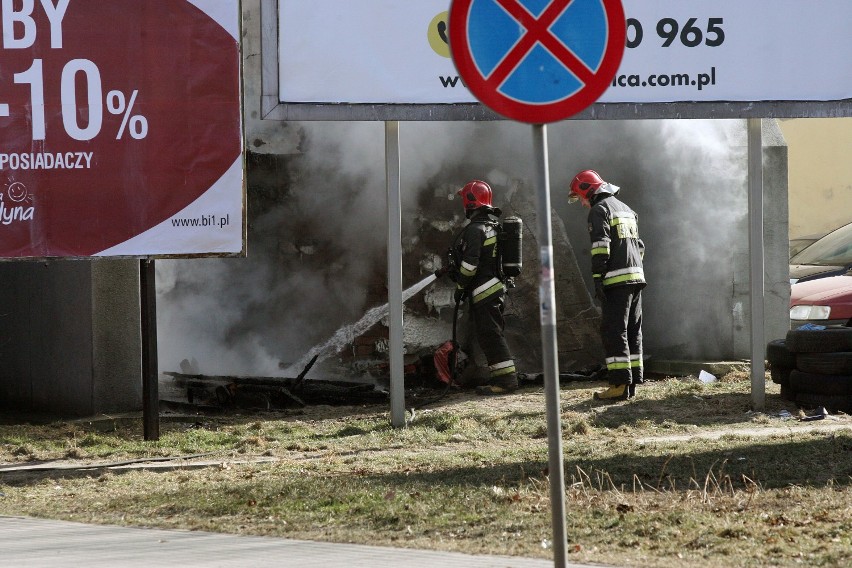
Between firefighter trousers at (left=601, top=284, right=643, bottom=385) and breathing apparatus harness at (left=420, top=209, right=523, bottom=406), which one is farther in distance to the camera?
breathing apparatus harness at (left=420, top=209, right=523, bottom=406)

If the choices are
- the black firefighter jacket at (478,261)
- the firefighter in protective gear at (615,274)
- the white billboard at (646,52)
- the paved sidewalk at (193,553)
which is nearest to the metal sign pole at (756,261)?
the white billboard at (646,52)

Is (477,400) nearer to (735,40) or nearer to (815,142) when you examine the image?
(735,40)

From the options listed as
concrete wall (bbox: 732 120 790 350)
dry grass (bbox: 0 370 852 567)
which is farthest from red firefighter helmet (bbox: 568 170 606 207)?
concrete wall (bbox: 732 120 790 350)

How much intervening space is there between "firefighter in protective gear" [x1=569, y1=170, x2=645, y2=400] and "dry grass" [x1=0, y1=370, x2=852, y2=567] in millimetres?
275

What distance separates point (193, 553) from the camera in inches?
207

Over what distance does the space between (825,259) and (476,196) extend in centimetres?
466

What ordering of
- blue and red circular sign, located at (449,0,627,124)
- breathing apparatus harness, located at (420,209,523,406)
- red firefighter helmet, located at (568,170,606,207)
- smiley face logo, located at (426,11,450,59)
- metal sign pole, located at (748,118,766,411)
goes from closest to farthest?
1. blue and red circular sign, located at (449,0,627,124)
2. smiley face logo, located at (426,11,450,59)
3. metal sign pole, located at (748,118,766,411)
4. red firefighter helmet, located at (568,170,606,207)
5. breathing apparatus harness, located at (420,209,523,406)

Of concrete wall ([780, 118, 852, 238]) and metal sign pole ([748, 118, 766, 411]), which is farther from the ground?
concrete wall ([780, 118, 852, 238])

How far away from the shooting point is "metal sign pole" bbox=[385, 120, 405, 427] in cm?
935

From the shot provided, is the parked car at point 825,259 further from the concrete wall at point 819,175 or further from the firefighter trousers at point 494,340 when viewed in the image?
the concrete wall at point 819,175

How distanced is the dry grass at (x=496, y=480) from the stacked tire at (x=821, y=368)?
33cm

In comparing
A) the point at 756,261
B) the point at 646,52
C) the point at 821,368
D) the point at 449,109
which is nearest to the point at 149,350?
the point at 449,109

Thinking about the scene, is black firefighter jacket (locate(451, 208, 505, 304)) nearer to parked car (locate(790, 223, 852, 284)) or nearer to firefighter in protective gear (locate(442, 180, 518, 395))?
firefighter in protective gear (locate(442, 180, 518, 395))

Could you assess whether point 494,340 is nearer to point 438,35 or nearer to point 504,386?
point 504,386
